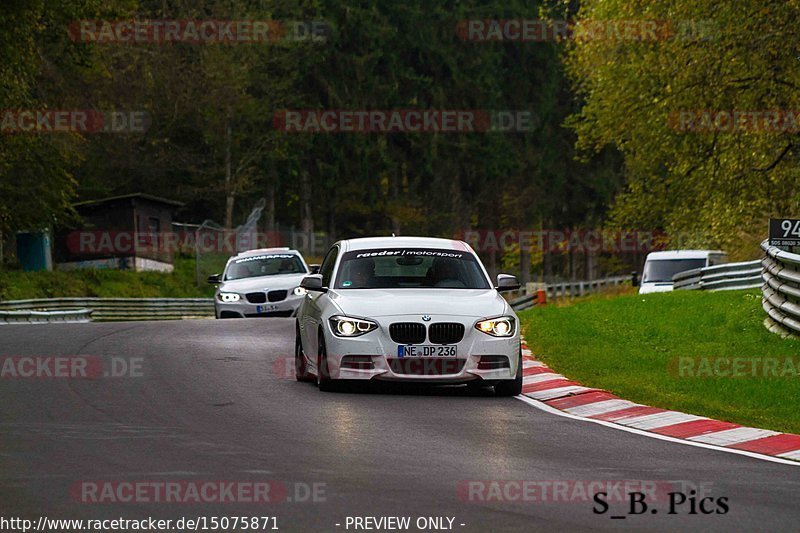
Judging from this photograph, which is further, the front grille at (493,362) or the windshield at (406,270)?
the windshield at (406,270)

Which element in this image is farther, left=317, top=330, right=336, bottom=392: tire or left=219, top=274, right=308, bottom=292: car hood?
left=219, top=274, right=308, bottom=292: car hood

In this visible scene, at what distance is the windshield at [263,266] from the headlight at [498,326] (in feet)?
55.6

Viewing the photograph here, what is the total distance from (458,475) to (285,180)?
211 ft

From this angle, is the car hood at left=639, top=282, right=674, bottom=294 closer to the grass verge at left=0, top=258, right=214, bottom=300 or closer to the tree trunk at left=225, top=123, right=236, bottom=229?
the grass verge at left=0, top=258, right=214, bottom=300

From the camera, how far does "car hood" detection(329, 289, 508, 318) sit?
1530cm

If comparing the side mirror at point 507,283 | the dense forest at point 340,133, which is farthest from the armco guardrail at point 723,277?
the side mirror at point 507,283

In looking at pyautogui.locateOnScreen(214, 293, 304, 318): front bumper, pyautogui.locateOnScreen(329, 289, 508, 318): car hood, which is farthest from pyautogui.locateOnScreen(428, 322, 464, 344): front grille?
pyautogui.locateOnScreen(214, 293, 304, 318): front bumper

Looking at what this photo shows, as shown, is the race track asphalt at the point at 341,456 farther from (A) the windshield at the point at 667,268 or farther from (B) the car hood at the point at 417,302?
(A) the windshield at the point at 667,268

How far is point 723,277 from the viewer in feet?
112

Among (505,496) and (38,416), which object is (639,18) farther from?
(505,496)

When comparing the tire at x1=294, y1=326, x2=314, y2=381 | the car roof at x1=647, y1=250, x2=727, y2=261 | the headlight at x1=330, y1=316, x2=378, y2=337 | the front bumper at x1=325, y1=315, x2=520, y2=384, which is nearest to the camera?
the front bumper at x1=325, y1=315, x2=520, y2=384

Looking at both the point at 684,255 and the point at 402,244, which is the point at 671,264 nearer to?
the point at 684,255

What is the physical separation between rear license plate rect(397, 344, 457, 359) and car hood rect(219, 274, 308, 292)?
53.2 feet

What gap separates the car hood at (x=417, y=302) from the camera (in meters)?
15.3
